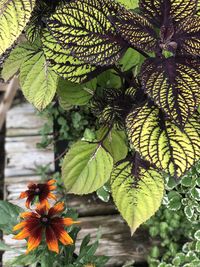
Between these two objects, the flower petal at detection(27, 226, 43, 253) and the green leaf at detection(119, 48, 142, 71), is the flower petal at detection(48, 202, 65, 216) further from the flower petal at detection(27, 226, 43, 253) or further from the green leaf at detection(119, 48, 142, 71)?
the green leaf at detection(119, 48, 142, 71)

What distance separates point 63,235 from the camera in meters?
1.10

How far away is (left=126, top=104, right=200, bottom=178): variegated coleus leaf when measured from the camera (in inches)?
38.7

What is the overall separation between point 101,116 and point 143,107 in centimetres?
21

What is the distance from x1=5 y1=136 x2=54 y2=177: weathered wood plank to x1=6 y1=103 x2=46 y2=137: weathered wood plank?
0.03 meters

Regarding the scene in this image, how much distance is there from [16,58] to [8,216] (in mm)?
407

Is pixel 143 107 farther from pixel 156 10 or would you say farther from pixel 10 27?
pixel 10 27

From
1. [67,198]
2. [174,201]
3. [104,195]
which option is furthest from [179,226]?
[67,198]

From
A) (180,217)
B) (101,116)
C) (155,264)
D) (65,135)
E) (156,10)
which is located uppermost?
(156,10)

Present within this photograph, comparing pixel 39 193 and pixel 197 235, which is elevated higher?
pixel 39 193

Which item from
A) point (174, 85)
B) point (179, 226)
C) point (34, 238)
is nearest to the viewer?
point (174, 85)

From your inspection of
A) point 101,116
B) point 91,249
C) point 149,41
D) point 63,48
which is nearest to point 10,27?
point 63,48

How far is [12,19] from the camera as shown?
95 cm

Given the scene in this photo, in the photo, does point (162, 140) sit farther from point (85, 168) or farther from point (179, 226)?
point (179, 226)

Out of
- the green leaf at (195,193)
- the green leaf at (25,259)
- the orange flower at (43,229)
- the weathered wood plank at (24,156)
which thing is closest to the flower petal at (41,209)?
the orange flower at (43,229)
